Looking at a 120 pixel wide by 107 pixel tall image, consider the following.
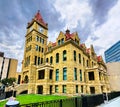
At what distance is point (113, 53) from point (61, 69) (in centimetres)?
11198

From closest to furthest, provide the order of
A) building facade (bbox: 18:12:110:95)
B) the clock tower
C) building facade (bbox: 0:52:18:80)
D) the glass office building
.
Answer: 1. building facade (bbox: 18:12:110:95)
2. the clock tower
3. building facade (bbox: 0:52:18:80)
4. the glass office building

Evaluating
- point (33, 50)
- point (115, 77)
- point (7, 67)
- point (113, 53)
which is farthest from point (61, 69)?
point (113, 53)

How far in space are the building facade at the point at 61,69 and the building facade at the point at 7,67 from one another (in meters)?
29.3

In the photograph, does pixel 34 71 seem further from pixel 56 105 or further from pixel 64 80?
pixel 56 105

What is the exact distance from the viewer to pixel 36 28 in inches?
1358

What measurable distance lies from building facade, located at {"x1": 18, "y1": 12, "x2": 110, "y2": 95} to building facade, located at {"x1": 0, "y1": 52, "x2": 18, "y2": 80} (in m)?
29.3

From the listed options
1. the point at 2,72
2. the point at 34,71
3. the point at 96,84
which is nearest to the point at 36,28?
the point at 34,71

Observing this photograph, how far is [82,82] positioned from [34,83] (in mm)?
12465

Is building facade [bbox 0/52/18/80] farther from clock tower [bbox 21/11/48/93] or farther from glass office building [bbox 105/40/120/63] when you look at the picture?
glass office building [bbox 105/40/120/63]

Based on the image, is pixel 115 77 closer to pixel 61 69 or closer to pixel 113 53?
pixel 61 69

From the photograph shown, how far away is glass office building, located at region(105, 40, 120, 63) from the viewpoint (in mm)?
113062

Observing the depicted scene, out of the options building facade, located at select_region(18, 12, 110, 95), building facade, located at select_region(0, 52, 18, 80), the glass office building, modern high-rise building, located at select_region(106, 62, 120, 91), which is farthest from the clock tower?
→ the glass office building

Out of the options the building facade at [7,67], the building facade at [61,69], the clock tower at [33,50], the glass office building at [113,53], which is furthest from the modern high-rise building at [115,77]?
the glass office building at [113,53]

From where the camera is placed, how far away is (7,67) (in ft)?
195
